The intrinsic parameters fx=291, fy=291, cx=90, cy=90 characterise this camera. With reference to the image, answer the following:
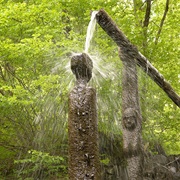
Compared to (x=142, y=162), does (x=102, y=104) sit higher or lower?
higher

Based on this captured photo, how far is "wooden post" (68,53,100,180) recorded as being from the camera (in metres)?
2.96

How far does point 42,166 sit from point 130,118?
3.40 metres

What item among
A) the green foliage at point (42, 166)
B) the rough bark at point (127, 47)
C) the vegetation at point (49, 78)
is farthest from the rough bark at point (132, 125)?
the green foliage at point (42, 166)

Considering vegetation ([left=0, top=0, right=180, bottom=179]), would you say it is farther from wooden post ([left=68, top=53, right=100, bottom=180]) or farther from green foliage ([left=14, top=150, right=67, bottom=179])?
wooden post ([left=68, top=53, right=100, bottom=180])

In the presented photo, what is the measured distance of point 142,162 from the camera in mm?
6141

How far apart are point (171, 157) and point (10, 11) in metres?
6.38

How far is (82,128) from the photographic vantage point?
3.05 metres

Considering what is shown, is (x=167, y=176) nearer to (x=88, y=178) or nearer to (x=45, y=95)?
(x=45, y=95)

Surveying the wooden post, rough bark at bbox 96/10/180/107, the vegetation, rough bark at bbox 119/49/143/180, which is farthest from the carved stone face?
the wooden post

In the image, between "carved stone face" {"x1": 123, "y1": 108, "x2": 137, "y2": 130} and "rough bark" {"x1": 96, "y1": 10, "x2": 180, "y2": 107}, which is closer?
"rough bark" {"x1": 96, "y1": 10, "x2": 180, "y2": 107}

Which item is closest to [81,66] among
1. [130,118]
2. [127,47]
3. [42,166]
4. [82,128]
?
[82,128]

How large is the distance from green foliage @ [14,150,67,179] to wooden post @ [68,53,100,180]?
367 centimetres

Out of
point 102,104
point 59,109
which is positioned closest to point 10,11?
point 59,109

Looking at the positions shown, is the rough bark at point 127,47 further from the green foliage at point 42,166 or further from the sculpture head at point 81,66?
the green foliage at point 42,166
